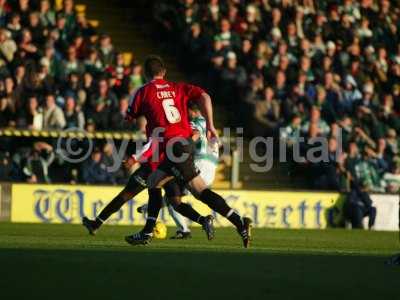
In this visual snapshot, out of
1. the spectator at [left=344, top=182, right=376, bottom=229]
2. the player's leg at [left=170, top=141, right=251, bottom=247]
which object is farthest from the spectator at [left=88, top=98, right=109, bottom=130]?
the player's leg at [left=170, top=141, right=251, bottom=247]

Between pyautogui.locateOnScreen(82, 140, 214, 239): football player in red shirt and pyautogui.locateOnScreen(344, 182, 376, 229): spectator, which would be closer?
pyautogui.locateOnScreen(82, 140, 214, 239): football player in red shirt

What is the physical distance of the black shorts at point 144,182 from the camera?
45.5 feet

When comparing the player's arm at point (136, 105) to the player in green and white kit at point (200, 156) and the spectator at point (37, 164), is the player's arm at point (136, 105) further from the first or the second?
the spectator at point (37, 164)

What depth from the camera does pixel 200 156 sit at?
16.4 meters

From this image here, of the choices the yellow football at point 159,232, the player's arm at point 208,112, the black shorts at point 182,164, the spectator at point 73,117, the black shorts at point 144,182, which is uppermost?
the spectator at point 73,117

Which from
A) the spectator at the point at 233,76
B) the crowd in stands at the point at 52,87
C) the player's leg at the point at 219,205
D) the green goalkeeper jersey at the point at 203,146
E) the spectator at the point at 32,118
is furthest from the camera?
the spectator at the point at 233,76

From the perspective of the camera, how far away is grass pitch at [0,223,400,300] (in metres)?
8.31

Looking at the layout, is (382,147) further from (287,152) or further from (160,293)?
(160,293)

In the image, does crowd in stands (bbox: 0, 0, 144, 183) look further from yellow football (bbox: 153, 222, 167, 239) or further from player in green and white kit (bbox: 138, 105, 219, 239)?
yellow football (bbox: 153, 222, 167, 239)

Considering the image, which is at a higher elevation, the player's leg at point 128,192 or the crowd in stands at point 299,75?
the crowd in stands at point 299,75

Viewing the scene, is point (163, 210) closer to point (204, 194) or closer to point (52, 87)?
point (52, 87)

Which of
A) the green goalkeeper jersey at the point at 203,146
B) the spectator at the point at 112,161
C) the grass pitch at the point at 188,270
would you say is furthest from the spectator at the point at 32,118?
the grass pitch at the point at 188,270

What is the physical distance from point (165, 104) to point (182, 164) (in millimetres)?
729

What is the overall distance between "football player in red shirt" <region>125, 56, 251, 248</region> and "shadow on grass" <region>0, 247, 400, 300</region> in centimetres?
103
